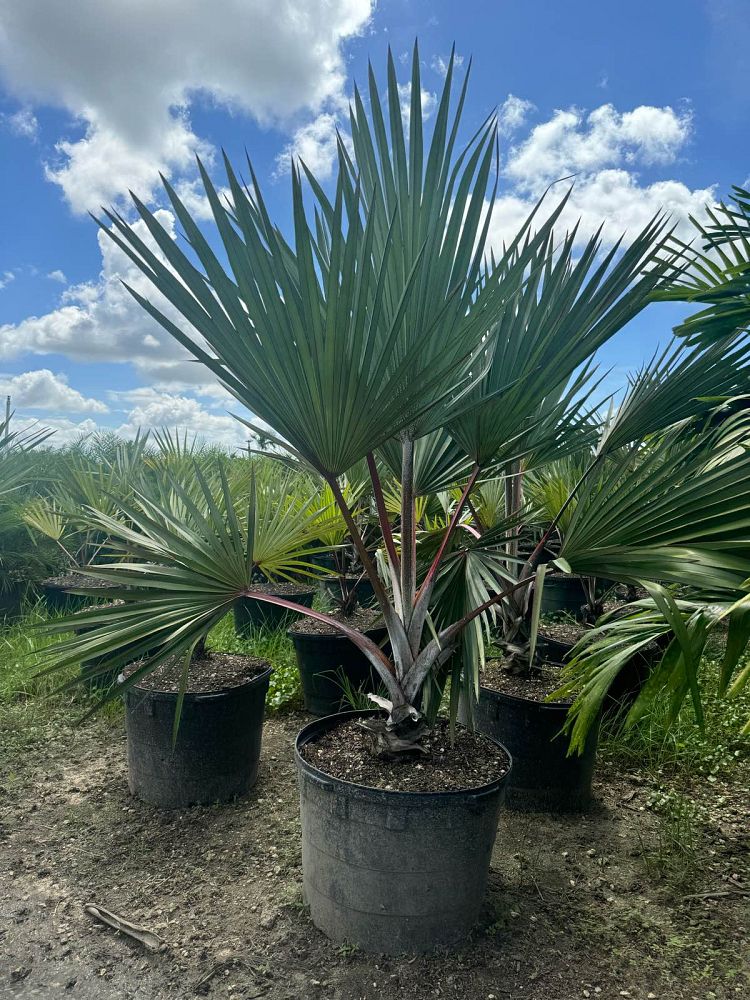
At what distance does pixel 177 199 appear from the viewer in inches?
59.9

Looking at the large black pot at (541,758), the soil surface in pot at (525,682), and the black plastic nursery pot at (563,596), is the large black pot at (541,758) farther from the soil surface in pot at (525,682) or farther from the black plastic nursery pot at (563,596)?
the black plastic nursery pot at (563,596)

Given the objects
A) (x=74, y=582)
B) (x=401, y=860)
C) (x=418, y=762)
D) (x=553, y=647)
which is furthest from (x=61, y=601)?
(x=401, y=860)

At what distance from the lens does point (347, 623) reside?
391cm

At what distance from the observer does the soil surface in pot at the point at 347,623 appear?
149 inches

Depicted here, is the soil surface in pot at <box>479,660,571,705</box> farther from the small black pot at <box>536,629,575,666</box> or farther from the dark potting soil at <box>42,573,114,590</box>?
the dark potting soil at <box>42,573,114,590</box>

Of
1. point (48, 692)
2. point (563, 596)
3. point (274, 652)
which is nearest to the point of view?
point (48, 692)

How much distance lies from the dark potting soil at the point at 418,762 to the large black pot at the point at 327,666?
147cm

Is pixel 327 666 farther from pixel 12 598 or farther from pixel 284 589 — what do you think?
pixel 12 598

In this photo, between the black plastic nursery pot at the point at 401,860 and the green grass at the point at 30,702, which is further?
the green grass at the point at 30,702

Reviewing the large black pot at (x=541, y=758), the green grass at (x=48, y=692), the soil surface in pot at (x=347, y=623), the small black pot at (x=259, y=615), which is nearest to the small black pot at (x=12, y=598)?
the green grass at (x=48, y=692)

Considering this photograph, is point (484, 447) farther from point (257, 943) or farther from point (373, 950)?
point (257, 943)

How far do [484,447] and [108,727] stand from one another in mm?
2698

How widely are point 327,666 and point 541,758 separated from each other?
54.7 inches

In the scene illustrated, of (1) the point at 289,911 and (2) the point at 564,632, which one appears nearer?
(1) the point at 289,911
